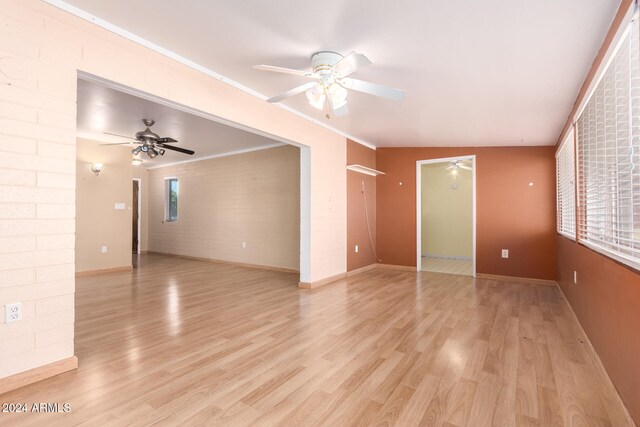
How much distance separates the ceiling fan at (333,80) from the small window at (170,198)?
682 cm

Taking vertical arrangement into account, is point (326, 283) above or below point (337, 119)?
below

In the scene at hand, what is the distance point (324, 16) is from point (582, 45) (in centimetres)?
193

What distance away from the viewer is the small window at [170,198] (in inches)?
340

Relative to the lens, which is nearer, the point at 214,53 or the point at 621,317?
the point at 621,317

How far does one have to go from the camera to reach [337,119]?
468 centimetres

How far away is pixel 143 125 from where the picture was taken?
5047 mm

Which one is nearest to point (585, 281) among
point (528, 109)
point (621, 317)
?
point (621, 317)

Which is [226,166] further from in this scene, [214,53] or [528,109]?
[528,109]

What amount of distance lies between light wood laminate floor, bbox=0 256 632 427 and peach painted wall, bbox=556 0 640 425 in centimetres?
14

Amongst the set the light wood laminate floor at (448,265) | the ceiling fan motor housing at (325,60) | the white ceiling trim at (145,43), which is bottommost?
the light wood laminate floor at (448,265)

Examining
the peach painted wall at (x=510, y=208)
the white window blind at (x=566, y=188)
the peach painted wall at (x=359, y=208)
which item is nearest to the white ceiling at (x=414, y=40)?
the white window blind at (x=566, y=188)

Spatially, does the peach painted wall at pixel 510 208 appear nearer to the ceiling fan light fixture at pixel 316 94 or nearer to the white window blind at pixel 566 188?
the white window blind at pixel 566 188

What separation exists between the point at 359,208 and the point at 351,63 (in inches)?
155

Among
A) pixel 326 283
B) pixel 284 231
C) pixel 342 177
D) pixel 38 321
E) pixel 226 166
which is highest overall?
pixel 226 166
